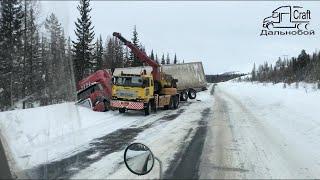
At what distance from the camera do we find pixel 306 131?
17.2m

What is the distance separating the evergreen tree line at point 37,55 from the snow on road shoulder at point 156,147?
2.51 metres

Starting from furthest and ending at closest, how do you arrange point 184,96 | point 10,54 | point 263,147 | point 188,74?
1. point 188,74
2. point 184,96
3. point 10,54
4. point 263,147

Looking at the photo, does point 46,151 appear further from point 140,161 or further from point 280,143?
point 280,143

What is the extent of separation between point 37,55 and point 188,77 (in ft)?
47.7

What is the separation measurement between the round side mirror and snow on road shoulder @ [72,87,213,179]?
1729 millimetres

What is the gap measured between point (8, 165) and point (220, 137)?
7.46 m

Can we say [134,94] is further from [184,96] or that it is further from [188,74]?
[188,74]

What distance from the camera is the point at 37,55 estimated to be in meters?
36.4

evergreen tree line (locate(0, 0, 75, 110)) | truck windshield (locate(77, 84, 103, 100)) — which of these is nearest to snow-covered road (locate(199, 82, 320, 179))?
evergreen tree line (locate(0, 0, 75, 110))

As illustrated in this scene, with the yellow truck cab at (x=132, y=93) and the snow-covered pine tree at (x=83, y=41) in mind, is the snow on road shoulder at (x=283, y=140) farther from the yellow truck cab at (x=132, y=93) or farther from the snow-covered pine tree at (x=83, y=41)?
the snow-covered pine tree at (x=83, y=41)

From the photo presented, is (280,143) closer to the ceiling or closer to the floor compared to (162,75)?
closer to the floor

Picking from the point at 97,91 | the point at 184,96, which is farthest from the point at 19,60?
the point at 97,91

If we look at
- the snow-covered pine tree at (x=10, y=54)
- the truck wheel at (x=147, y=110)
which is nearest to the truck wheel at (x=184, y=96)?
the snow-covered pine tree at (x=10, y=54)

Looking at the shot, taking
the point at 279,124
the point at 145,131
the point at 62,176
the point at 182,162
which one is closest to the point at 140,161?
the point at 62,176
